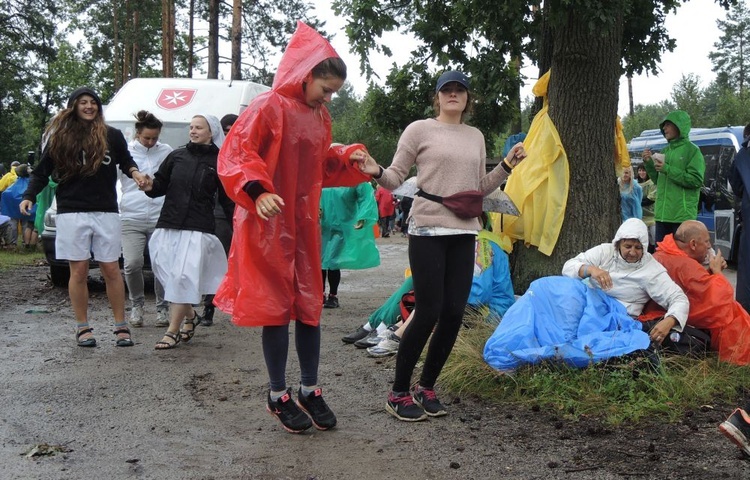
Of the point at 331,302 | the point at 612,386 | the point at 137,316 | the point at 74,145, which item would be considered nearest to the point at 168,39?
the point at 331,302

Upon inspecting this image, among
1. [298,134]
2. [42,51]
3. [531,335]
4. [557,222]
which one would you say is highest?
[42,51]

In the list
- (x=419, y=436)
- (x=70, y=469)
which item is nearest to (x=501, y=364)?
(x=419, y=436)

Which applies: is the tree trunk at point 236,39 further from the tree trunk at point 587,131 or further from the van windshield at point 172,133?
the tree trunk at point 587,131

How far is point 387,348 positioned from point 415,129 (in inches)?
88.4

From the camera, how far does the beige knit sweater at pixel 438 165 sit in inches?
172

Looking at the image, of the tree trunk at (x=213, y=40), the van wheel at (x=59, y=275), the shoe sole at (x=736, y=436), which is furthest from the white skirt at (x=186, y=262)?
the tree trunk at (x=213, y=40)

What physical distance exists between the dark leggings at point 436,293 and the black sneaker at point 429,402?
0.12 m

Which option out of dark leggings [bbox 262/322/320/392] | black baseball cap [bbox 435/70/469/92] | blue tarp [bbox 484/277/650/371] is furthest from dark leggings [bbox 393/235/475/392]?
black baseball cap [bbox 435/70/469/92]

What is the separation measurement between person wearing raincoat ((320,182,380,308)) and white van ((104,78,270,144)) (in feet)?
7.93

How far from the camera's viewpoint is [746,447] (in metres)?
3.68

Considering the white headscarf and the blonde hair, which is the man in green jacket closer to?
the white headscarf

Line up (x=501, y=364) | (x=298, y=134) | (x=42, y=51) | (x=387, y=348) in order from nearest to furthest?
1. (x=298, y=134)
2. (x=501, y=364)
3. (x=387, y=348)
4. (x=42, y=51)

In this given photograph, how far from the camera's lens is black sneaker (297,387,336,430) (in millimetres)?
4341

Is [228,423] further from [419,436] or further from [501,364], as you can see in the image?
[501,364]
